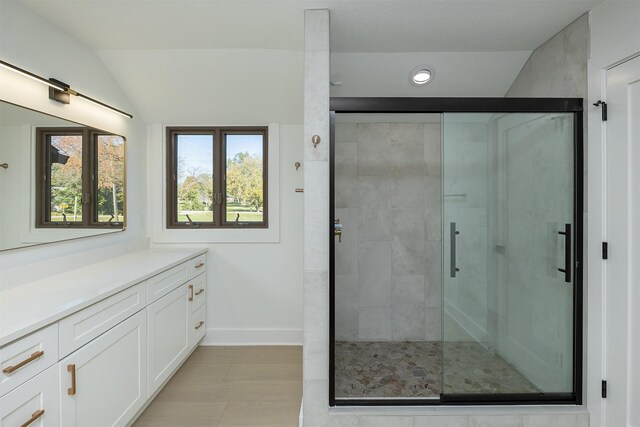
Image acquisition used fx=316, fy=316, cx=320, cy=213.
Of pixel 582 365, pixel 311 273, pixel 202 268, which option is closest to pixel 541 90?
pixel 582 365

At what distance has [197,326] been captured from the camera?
8.98 ft

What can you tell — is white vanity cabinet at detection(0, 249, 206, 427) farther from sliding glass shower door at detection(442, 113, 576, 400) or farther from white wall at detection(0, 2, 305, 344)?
sliding glass shower door at detection(442, 113, 576, 400)

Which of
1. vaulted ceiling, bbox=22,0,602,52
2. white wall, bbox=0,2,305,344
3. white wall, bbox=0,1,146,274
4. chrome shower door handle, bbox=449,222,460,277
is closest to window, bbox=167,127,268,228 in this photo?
white wall, bbox=0,2,305,344

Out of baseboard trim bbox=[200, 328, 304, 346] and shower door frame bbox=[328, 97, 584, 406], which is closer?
shower door frame bbox=[328, 97, 584, 406]

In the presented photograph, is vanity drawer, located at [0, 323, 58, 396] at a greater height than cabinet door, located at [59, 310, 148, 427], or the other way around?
vanity drawer, located at [0, 323, 58, 396]

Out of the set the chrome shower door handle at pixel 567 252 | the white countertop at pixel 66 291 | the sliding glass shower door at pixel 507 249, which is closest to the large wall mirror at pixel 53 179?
the white countertop at pixel 66 291

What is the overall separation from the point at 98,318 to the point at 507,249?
2.27 meters

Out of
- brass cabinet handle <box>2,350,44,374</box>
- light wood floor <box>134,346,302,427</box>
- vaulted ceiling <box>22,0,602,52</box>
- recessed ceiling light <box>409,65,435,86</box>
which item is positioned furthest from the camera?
recessed ceiling light <box>409,65,435,86</box>

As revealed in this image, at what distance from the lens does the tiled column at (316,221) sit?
1756 millimetres

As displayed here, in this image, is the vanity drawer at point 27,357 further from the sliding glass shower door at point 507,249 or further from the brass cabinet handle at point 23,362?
the sliding glass shower door at point 507,249

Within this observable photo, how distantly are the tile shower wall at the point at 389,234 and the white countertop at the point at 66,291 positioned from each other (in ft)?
4.97

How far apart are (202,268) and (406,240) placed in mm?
1907

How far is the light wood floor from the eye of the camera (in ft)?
6.46

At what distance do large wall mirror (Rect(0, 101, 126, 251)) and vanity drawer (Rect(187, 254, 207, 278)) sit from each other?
2.11 feet
